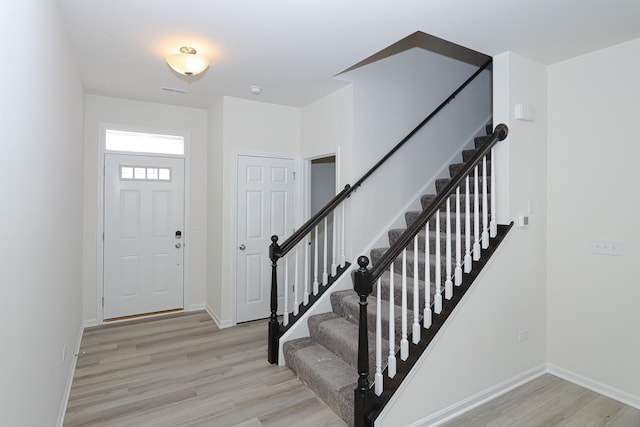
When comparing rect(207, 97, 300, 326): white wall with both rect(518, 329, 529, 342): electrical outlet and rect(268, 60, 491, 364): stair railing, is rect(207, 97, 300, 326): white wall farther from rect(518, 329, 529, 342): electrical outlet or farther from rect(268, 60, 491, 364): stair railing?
rect(518, 329, 529, 342): electrical outlet

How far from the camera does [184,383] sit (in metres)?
2.85

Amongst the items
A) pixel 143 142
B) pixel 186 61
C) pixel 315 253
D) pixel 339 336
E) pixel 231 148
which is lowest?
pixel 339 336

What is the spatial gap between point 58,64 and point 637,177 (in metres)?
4.06

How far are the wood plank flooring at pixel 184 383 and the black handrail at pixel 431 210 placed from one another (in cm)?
112

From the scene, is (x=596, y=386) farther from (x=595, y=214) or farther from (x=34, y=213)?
(x=34, y=213)

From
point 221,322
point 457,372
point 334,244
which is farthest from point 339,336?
point 221,322

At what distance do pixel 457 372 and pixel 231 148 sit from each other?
10.4 feet

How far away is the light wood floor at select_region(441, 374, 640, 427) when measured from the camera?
7.74ft

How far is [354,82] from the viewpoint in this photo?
3578 millimetres

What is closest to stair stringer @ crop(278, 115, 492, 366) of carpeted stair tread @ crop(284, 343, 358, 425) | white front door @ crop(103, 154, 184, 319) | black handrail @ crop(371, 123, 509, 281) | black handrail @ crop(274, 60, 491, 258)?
carpeted stair tread @ crop(284, 343, 358, 425)

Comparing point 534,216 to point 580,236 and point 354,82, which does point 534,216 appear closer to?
point 580,236

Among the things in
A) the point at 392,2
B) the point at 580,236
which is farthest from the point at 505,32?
the point at 580,236

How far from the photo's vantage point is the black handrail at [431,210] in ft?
7.14

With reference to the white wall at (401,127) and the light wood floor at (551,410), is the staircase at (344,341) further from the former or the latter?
the light wood floor at (551,410)
